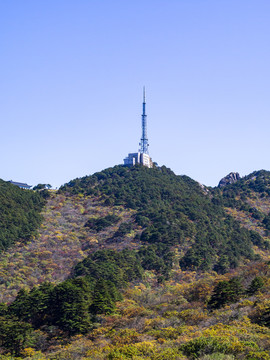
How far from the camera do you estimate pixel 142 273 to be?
3253 inches

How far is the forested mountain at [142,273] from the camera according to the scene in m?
39.3

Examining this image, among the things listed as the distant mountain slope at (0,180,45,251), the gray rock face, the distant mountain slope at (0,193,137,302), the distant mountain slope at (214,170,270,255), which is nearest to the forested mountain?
the distant mountain slope at (0,193,137,302)

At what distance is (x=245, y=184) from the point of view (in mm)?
158625

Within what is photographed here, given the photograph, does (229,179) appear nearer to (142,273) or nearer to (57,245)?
(57,245)

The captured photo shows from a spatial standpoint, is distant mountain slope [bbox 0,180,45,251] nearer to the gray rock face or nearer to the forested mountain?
the forested mountain

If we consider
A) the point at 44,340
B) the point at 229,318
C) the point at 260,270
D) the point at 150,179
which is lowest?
the point at 44,340

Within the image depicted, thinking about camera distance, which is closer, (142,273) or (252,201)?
(142,273)

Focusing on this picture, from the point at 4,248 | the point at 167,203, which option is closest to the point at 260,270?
the point at 4,248

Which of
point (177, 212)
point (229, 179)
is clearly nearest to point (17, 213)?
point (177, 212)

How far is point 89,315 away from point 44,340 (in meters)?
5.86

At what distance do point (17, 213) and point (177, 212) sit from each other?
39.5m

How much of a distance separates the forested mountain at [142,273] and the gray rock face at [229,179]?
1646 centimetres

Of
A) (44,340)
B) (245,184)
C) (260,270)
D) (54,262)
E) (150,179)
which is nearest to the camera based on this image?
(44,340)

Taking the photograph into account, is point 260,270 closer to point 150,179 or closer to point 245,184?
point 150,179
